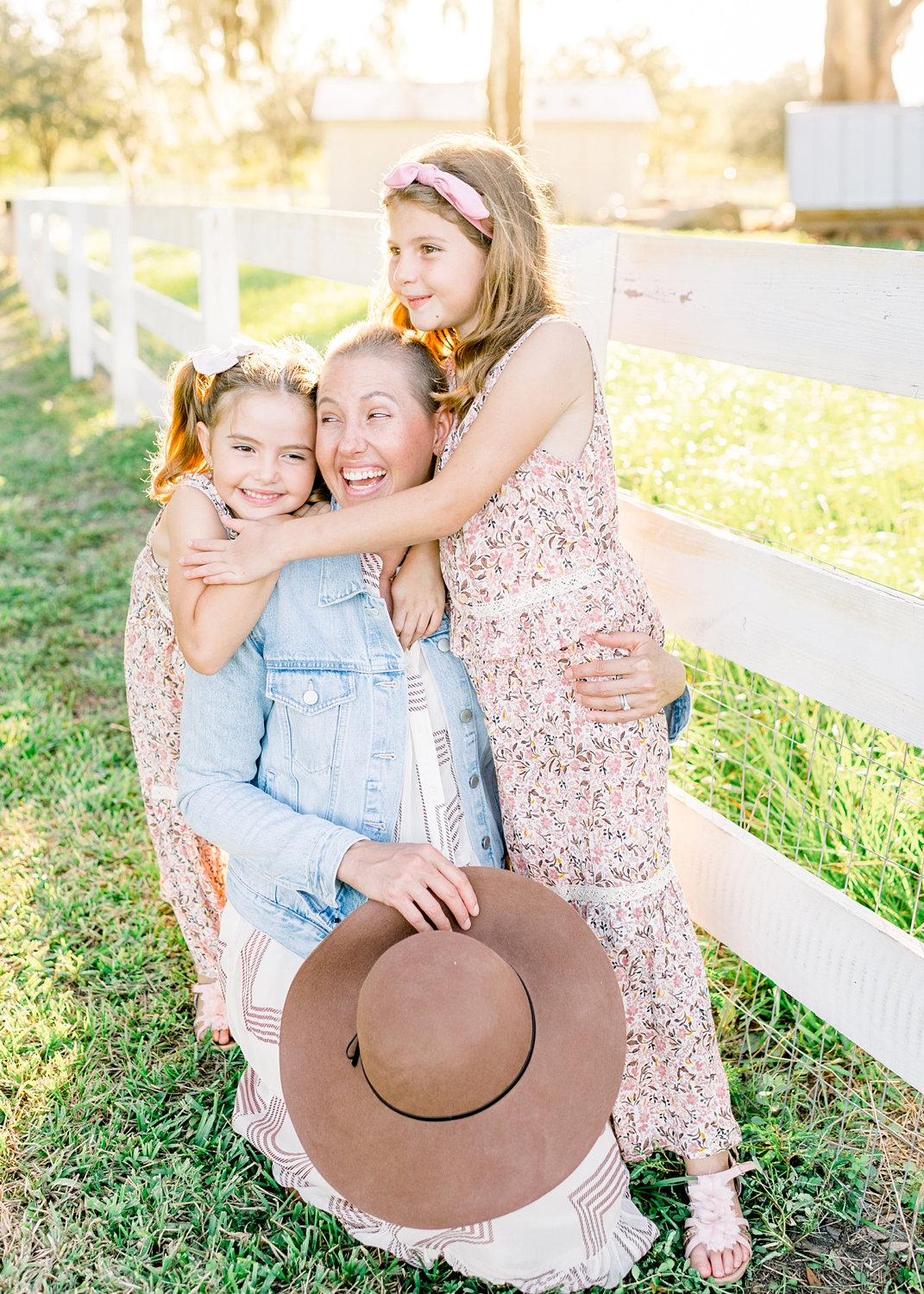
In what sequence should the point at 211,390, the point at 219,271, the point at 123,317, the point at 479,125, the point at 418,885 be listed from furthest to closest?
the point at 479,125 → the point at 123,317 → the point at 219,271 → the point at 211,390 → the point at 418,885

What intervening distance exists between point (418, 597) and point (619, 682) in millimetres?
431

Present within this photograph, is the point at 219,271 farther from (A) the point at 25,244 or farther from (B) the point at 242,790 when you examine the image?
(A) the point at 25,244

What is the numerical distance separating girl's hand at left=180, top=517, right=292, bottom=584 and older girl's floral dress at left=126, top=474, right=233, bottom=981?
22.4 inches

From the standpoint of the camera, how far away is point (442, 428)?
2.10 meters

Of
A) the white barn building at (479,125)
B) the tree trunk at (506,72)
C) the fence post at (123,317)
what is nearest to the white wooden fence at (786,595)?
the fence post at (123,317)

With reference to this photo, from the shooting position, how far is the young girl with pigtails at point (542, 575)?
6.35ft

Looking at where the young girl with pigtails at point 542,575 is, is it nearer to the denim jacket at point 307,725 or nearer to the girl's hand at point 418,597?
Result: the girl's hand at point 418,597

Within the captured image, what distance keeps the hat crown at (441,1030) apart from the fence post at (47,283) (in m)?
11.4

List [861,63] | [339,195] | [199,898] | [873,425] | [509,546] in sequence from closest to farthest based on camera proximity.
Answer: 1. [509,546]
2. [199,898]
3. [873,425]
4. [861,63]
5. [339,195]

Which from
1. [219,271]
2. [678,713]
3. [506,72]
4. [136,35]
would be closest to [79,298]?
[219,271]

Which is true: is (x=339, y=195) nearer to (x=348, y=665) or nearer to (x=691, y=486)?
(x=691, y=486)

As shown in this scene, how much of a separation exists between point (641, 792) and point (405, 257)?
112 cm

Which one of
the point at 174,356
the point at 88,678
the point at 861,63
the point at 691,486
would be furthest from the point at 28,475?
the point at 861,63

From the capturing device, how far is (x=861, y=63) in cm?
1614
